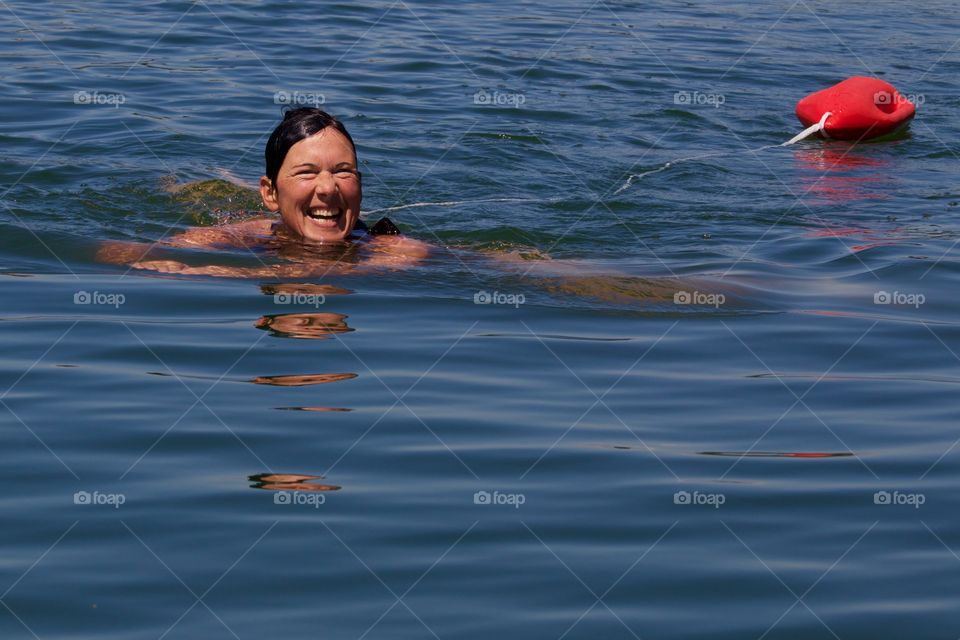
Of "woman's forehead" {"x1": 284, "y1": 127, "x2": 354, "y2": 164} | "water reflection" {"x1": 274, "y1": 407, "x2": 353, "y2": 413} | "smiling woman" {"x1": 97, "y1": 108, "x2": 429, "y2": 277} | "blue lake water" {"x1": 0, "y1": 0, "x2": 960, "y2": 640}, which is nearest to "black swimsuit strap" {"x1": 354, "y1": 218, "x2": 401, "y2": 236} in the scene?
"smiling woman" {"x1": 97, "y1": 108, "x2": 429, "y2": 277}

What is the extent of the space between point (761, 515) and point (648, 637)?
958mm

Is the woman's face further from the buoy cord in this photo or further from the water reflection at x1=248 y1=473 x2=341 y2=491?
the buoy cord

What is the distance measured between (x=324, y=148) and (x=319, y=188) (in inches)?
8.5

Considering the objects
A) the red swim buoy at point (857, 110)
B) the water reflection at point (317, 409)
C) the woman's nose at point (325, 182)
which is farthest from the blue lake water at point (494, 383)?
the woman's nose at point (325, 182)

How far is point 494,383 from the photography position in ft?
19.8

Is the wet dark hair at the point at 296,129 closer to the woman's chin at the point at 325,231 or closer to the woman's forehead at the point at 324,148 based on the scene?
the woman's forehead at the point at 324,148

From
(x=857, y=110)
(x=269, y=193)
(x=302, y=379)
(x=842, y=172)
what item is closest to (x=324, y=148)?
(x=269, y=193)

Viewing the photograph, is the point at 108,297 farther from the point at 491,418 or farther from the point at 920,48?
the point at 920,48

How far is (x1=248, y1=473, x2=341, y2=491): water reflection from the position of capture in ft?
15.8

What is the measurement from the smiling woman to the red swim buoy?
4.46 metres

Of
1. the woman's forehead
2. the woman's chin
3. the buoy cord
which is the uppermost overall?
the buoy cord

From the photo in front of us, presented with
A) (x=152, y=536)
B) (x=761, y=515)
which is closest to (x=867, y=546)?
(x=761, y=515)

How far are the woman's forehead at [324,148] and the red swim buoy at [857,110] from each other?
16.4 feet

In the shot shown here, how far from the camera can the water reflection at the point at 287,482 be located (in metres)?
4.81
